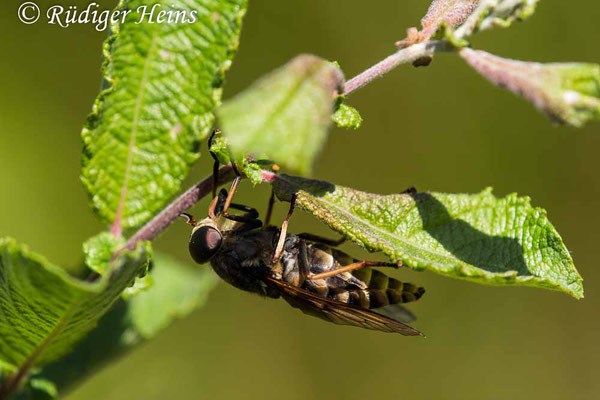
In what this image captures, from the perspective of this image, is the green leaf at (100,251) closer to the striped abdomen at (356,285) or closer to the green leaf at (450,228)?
the green leaf at (450,228)

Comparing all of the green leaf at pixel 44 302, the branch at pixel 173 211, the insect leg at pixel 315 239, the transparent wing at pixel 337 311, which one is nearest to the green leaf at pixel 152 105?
the branch at pixel 173 211

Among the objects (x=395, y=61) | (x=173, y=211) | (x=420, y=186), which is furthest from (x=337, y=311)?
(x=420, y=186)

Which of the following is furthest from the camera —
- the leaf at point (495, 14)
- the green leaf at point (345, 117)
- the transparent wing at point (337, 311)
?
the transparent wing at point (337, 311)

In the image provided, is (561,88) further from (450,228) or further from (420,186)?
(420,186)

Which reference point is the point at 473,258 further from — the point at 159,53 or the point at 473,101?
the point at 473,101

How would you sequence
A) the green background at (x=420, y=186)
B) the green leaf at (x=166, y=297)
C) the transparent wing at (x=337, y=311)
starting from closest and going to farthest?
the transparent wing at (x=337, y=311)
the green leaf at (x=166, y=297)
the green background at (x=420, y=186)

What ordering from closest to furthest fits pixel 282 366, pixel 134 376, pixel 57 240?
pixel 134 376, pixel 57 240, pixel 282 366

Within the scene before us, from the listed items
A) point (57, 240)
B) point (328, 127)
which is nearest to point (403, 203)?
point (328, 127)
